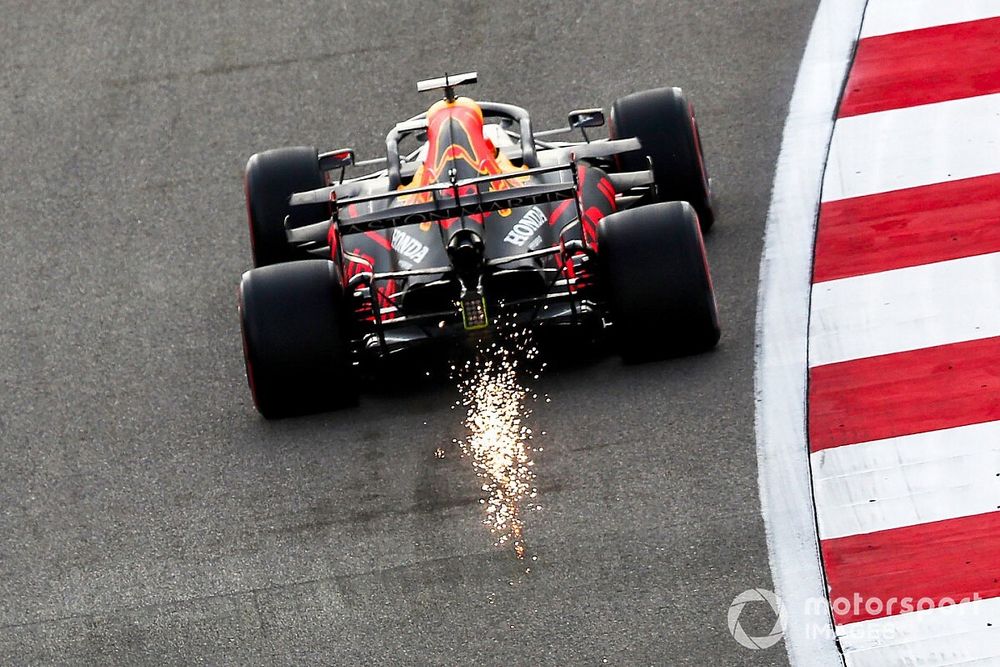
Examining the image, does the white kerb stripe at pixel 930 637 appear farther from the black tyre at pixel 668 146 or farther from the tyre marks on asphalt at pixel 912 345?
the black tyre at pixel 668 146

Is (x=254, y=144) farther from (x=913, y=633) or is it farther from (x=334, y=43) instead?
(x=913, y=633)

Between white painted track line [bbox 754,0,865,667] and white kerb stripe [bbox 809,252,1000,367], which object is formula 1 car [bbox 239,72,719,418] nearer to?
white painted track line [bbox 754,0,865,667]

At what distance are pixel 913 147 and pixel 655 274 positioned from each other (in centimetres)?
274

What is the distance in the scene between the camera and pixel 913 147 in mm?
9945

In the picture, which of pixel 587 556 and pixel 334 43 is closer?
pixel 587 556

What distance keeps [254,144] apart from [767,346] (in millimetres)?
4549

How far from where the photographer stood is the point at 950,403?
7727mm

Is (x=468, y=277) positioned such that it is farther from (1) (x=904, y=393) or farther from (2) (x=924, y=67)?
(2) (x=924, y=67)

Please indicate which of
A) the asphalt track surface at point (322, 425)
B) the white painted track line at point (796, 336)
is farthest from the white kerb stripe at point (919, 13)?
the asphalt track surface at point (322, 425)

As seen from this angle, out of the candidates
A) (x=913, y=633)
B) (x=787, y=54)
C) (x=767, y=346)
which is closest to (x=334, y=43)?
(x=787, y=54)

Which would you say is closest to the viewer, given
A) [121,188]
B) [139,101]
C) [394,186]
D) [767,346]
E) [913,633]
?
[913,633]

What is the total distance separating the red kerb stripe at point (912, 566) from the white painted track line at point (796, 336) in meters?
0.10

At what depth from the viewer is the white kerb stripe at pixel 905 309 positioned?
8227 millimetres

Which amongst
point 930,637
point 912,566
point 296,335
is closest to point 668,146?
point 296,335
